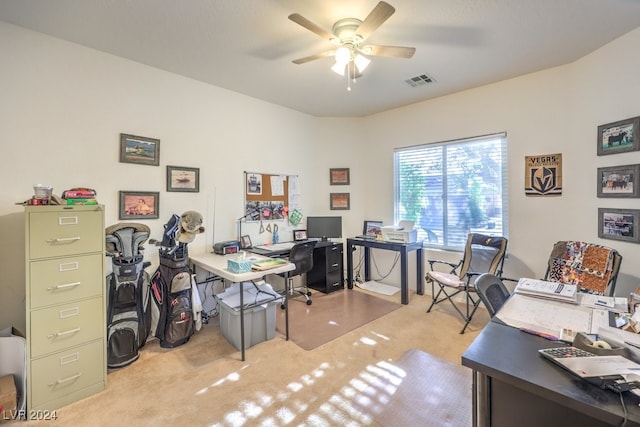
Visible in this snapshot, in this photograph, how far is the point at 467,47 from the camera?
2.62 m

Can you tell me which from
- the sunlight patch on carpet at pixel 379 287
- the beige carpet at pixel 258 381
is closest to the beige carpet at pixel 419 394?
the beige carpet at pixel 258 381

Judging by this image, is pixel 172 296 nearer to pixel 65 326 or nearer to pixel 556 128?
pixel 65 326

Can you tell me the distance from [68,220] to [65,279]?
40cm

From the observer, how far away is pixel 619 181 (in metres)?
2.53

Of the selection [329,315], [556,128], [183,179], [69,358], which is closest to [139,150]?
[183,179]

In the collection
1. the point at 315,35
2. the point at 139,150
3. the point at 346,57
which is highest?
the point at 315,35

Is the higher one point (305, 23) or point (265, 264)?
point (305, 23)

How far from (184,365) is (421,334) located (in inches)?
86.3

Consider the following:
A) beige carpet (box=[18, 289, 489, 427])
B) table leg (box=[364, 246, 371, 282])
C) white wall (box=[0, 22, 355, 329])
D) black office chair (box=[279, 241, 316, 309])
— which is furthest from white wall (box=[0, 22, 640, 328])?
beige carpet (box=[18, 289, 489, 427])

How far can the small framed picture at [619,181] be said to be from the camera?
239 centimetres

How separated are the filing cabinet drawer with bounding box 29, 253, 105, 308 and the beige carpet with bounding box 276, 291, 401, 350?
67.1 inches

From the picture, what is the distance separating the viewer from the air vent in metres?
3.25

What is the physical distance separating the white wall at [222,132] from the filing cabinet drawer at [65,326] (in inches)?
26.3

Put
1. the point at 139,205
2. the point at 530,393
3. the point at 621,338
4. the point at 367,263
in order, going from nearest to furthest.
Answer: the point at 530,393, the point at 621,338, the point at 139,205, the point at 367,263
